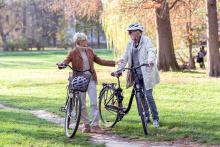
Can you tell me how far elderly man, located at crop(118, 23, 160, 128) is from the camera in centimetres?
895

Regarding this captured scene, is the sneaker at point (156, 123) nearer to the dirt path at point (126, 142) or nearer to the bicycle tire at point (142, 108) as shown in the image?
the bicycle tire at point (142, 108)

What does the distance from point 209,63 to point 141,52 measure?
48.2ft

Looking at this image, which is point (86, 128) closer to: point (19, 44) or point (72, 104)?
point (72, 104)

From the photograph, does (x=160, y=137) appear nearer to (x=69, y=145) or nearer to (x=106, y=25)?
(x=69, y=145)

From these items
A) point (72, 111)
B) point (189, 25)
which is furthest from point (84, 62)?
point (189, 25)

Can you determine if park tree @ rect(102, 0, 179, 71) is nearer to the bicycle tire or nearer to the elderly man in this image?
the elderly man

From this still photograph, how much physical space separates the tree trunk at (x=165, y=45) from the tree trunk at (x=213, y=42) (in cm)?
Answer: 421

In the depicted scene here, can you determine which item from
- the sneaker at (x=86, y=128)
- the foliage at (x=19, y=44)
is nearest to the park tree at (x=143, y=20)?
the sneaker at (x=86, y=128)

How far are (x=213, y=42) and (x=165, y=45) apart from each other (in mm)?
4836

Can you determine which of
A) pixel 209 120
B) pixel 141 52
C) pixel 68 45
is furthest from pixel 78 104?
pixel 68 45

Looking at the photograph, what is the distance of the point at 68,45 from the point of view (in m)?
83.1

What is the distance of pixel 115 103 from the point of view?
948 centimetres

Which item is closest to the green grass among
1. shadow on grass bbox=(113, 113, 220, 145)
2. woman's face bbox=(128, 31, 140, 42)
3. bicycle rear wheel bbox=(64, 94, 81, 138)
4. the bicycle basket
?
bicycle rear wheel bbox=(64, 94, 81, 138)

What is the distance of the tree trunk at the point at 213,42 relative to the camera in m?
22.6
